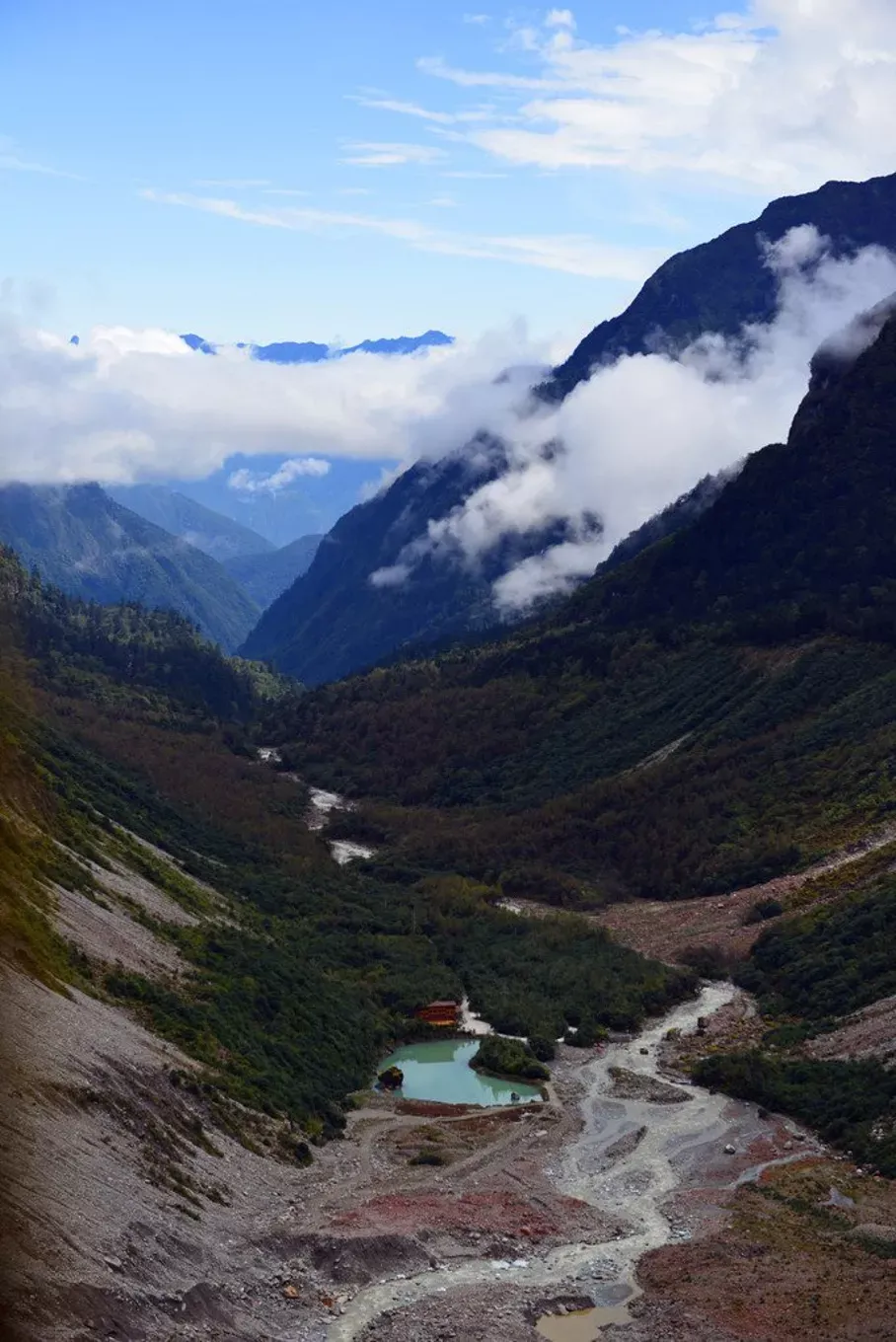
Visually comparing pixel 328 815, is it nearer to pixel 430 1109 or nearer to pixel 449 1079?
pixel 449 1079

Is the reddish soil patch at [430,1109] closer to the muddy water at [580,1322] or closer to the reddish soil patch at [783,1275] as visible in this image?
the reddish soil patch at [783,1275]

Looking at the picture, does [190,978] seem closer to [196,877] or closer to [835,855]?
[196,877]

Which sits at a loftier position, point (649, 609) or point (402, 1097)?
point (649, 609)

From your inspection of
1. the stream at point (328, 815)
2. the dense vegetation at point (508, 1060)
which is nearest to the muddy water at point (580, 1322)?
the dense vegetation at point (508, 1060)

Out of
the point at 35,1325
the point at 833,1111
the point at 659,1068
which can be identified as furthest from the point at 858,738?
the point at 35,1325

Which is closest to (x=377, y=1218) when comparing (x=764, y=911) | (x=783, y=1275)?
(x=783, y=1275)

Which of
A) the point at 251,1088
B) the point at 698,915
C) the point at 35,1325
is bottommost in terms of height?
the point at 698,915
